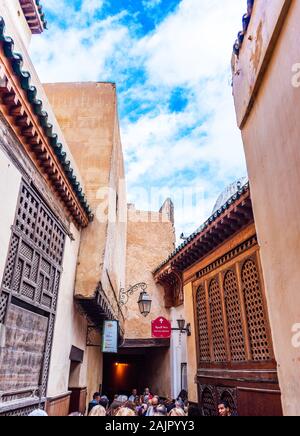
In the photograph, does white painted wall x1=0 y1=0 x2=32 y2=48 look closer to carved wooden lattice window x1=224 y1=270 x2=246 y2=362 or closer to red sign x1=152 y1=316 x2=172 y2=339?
carved wooden lattice window x1=224 y1=270 x2=246 y2=362

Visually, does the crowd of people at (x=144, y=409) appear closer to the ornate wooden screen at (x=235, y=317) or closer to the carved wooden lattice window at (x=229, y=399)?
the carved wooden lattice window at (x=229, y=399)

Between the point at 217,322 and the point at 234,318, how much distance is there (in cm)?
87

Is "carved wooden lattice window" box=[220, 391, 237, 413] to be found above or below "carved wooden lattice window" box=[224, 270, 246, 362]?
A: below

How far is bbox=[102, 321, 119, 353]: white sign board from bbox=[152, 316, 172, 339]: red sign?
4808mm

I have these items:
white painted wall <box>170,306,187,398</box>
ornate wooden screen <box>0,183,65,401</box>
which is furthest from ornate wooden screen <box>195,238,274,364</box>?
white painted wall <box>170,306,187,398</box>

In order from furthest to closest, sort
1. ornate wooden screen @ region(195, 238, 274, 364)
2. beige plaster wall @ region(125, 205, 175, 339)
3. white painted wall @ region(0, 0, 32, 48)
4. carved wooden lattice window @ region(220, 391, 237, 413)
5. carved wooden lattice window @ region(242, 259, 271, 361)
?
beige plaster wall @ region(125, 205, 175, 339) → white painted wall @ region(0, 0, 32, 48) → carved wooden lattice window @ region(220, 391, 237, 413) → ornate wooden screen @ region(195, 238, 274, 364) → carved wooden lattice window @ region(242, 259, 271, 361)

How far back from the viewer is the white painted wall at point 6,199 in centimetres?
435

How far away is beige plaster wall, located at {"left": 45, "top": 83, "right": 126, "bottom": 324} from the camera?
8000mm

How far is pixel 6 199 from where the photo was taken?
449 centimetres

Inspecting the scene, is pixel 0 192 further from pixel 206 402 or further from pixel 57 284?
pixel 206 402

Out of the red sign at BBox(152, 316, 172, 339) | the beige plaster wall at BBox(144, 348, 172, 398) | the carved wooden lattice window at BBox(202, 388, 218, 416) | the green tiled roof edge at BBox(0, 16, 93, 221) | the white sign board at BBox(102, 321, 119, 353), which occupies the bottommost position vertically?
the carved wooden lattice window at BBox(202, 388, 218, 416)

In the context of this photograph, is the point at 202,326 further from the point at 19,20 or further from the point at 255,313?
the point at 19,20

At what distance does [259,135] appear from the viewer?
508 cm
